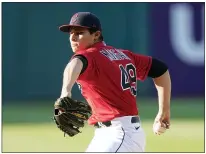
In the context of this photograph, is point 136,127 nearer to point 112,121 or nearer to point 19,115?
point 112,121

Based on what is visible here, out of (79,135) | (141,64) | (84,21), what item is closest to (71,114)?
(84,21)

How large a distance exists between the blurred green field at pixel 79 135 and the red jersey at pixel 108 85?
370 cm

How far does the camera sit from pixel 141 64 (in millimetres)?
5711

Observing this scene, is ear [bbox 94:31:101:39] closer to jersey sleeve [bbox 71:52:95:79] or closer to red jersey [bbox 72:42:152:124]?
red jersey [bbox 72:42:152:124]

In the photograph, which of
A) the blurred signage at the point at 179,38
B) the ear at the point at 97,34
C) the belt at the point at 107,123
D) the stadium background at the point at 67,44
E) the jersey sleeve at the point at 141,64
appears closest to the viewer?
→ the belt at the point at 107,123

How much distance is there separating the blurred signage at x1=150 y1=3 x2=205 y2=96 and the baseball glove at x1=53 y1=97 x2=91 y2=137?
10.9m

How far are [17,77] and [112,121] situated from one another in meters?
10.6

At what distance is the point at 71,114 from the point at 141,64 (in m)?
1.07

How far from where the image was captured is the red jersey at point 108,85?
16.9 ft

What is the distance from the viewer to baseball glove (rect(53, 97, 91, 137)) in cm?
476

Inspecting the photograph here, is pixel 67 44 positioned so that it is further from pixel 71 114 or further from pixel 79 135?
pixel 71 114

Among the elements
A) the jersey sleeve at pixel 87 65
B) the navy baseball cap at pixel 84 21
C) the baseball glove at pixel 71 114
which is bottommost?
the baseball glove at pixel 71 114

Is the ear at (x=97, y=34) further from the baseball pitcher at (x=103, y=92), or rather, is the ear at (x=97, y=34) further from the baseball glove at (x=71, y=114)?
the baseball glove at (x=71, y=114)

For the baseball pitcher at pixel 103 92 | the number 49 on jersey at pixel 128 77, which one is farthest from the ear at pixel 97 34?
the number 49 on jersey at pixel 128 77
